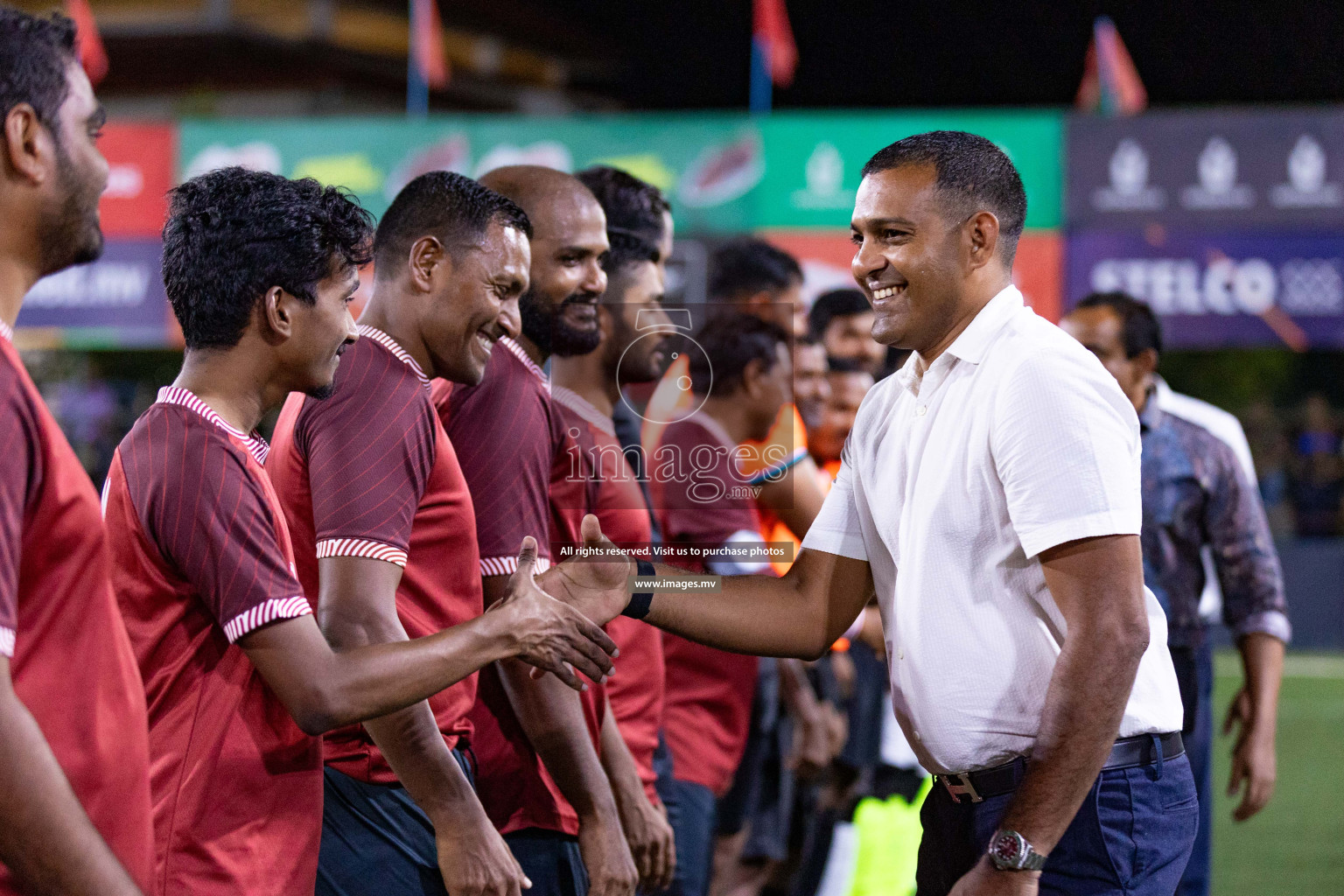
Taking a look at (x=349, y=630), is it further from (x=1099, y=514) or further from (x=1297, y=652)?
(x=1297, y=652)

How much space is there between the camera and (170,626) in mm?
2018

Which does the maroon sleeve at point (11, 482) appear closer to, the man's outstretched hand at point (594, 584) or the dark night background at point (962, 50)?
the man's outstretched hand at point (594, 584)

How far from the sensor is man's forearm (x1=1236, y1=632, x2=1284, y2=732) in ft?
14.4

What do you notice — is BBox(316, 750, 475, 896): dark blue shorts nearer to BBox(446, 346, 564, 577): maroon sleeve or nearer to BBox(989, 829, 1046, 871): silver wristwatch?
BBox(446, 346, 564, 577): maroon sleeve

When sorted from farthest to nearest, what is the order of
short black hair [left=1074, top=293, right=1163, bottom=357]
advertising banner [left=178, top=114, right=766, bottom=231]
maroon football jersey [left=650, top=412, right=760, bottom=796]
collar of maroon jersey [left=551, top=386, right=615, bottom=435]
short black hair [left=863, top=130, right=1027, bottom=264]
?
advertising banner [left=178, top=114, right=766, bottom=231], short black hair [left=1074, top=293, right=1163, bottom=357], maroon football jersey [left=650, top=412, right=760, bottom=796], collar of maroon jersey [left=551, top=386, right=615, bottom=435], short black hair [left=863, top=130, right=1027, bottom=264]

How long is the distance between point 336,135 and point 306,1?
930 cm

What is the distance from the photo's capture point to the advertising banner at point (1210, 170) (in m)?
10.9

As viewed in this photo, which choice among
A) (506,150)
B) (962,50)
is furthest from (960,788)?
(962,50)

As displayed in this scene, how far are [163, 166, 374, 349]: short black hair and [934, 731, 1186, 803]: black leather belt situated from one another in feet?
4.42

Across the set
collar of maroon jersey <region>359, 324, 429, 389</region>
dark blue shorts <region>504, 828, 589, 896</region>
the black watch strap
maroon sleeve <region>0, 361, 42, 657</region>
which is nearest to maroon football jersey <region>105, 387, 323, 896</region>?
maroon sleeve <region>0, 361, 42, 657</region>

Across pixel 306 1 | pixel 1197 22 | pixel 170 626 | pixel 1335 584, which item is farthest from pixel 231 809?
pixel 1197 22

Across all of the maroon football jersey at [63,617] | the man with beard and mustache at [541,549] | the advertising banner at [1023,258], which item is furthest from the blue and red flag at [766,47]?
the maroon football jersey at [63,617]

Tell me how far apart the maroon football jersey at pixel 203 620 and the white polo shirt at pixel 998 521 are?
41.2 inches

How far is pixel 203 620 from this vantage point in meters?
2.03
